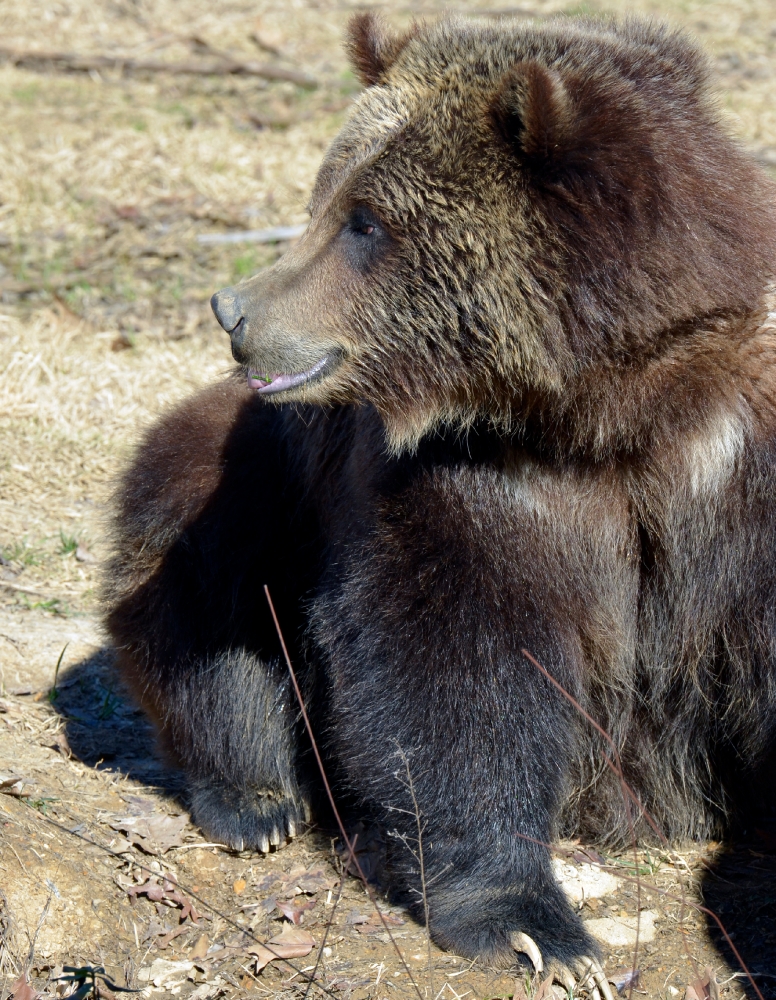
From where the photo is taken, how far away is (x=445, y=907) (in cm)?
361

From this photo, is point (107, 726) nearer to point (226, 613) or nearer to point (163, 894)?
point (226, 613)

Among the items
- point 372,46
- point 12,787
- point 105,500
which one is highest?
point 372,46

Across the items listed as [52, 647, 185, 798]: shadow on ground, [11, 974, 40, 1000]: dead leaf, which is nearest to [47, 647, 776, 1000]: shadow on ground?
[52, 647, 185, 798]: shadow on ground

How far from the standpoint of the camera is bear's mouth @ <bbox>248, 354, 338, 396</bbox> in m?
3.47

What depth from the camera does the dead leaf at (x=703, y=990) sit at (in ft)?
10.9

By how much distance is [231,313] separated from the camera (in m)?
3.45

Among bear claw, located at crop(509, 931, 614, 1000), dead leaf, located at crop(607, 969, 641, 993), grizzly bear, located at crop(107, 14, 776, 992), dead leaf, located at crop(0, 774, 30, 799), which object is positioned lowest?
dead leaf, located at crop(607, 969, 641, 993)

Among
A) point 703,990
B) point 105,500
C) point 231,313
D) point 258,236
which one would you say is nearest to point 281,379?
point 231,313

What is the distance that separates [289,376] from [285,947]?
177cm

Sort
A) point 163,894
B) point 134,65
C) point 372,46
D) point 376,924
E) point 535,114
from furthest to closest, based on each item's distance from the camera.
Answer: point 134,65 → point 163,894 → point 376,924 → point 372,46 → point 535,114

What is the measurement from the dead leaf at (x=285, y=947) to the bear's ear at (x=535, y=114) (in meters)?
2.44

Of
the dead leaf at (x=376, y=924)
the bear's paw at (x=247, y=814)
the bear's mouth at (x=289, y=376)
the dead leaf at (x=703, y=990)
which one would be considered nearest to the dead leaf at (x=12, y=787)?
the bear's paw at (x=247, y=814)

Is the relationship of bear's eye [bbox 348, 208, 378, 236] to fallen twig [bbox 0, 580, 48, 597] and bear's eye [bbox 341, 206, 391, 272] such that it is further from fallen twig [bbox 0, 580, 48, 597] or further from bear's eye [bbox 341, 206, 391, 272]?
fallen twig [bbox 0, 580, 48, 597]

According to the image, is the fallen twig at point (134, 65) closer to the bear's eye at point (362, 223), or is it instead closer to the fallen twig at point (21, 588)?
the fallen twig at point (21, 588)
